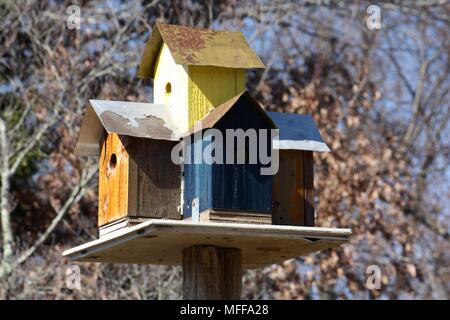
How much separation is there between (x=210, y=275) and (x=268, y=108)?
761 cm

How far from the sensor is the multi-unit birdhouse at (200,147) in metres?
5.72

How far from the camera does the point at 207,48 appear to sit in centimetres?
617

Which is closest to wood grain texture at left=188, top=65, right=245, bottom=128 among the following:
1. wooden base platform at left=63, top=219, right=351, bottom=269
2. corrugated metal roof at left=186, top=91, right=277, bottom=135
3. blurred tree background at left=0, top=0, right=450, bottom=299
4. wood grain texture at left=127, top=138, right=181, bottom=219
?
corrugated metal roof at left=186, top=91, right=277, bottom=135

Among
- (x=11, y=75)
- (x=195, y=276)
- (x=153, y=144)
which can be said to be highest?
(x=11, y=75)

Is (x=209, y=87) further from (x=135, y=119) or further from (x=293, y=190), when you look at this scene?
(x=293, y=190)

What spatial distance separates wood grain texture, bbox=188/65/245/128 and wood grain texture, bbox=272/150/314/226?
441 mm

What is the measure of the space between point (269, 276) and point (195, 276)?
658 cm

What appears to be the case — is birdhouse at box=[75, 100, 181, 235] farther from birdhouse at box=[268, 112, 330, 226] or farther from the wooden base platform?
birdhouse at box=[268, 112, 330, 226]

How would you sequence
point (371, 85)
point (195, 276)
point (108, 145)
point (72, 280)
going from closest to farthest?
point (195, 276), point (108, 145), point (72, 280), point (371, 85)

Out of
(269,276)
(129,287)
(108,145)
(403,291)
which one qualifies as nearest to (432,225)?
(403,291)

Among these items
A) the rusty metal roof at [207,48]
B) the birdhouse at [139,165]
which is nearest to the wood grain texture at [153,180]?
the birdhouse at [139,165]

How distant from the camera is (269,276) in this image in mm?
12406

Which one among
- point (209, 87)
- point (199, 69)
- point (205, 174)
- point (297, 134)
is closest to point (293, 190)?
point (297, 134)

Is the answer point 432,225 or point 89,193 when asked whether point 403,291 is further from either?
point 89,193
